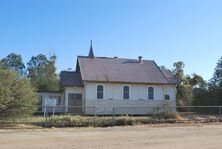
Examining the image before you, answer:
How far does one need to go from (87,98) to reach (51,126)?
12.8 meters

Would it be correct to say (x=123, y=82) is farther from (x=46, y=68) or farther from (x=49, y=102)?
(x=46, y=68)

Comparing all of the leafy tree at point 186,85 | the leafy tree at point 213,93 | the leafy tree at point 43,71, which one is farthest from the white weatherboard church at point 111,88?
the leafy tree at point 43,71

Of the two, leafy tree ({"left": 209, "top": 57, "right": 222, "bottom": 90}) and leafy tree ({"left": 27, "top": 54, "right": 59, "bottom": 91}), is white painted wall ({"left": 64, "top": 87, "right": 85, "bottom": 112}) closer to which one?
leafy tree ({"left": 209, "top": 57, "right": 222, "bottom": 90})

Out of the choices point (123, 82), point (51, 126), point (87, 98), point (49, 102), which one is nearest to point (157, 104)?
point (123, 82)

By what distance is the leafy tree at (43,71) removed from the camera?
218ft

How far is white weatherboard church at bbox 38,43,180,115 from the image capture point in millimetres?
38344

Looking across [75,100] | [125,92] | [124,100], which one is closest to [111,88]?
[125,92]

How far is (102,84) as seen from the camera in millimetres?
38781

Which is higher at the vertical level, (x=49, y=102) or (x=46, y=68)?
(x=46, y=68)

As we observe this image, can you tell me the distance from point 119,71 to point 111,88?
2548 mm

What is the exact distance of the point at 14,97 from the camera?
25547 millimetres

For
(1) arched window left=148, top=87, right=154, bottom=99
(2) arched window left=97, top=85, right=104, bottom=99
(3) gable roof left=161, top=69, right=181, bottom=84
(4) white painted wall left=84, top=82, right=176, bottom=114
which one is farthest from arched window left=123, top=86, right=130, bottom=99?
(3) gable roof left=161, top=69, right=181, bottom=84

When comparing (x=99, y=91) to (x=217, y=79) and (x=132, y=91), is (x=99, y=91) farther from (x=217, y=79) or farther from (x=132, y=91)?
(x=217, y=79)

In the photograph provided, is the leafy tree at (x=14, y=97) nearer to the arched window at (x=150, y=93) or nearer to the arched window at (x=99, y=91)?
the arched window at (x=99, y=91)
